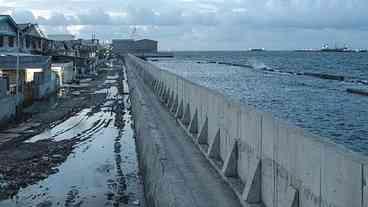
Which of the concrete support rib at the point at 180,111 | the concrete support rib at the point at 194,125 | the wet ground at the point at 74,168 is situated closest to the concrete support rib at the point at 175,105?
the concrete support rib at the point at 180,111

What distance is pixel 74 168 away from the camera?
985 inches

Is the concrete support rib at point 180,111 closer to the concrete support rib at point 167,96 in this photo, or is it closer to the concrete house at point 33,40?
the concrete support rib at point 167,96

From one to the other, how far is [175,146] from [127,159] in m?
6.63

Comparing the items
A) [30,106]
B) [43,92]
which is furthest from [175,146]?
[43,92]

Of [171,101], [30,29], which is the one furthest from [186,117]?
[30,29]

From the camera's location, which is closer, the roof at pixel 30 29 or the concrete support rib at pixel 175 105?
the concrete support rib at pixel 175 105

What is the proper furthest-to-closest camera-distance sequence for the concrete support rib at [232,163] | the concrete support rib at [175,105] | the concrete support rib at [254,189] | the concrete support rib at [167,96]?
the concrete support rib at [167,96] < the concrete support rib at [175,105] < the concrete support rib at [232,163] < the concrete support rib at [254,189]

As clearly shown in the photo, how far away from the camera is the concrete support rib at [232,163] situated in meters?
14.9

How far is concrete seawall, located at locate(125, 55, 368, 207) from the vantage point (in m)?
7.88

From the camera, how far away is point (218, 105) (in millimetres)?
17938

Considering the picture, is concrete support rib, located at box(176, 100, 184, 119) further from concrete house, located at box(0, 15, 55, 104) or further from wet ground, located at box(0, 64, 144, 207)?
concrete house, located at box(0, 15, 55, 104)

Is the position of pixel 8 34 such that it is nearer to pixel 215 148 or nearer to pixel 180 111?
pixel 180 111

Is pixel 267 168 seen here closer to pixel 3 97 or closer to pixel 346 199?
pixel 346 199

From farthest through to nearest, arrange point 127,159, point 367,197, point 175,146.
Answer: point 127,159 → point 175,146 → point 367,197
